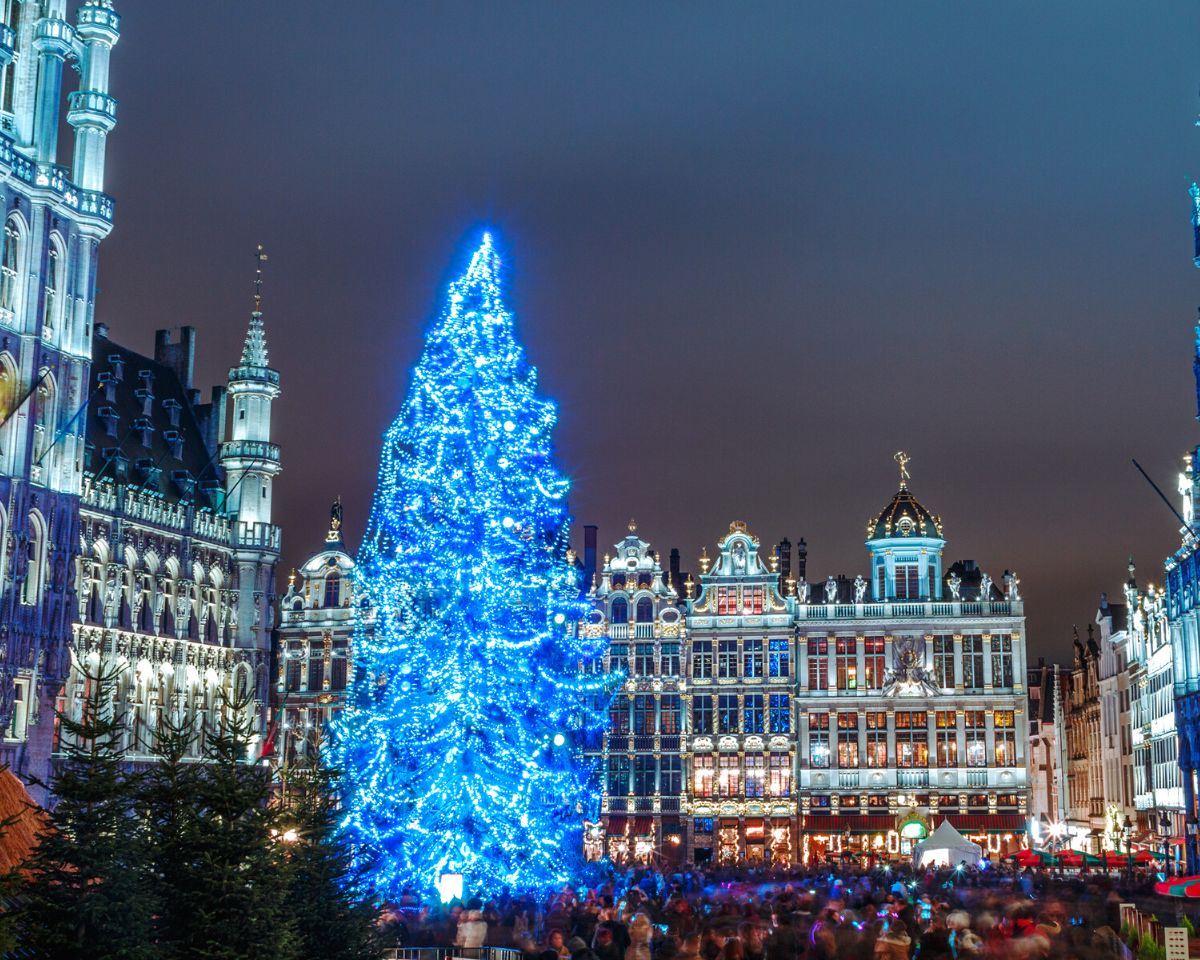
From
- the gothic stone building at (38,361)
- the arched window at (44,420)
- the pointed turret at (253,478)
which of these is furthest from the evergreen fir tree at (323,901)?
the pointed turret at (253,478)

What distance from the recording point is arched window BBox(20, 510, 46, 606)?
40.1 m

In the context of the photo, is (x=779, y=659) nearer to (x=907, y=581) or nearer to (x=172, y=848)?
(x=907, y=581)

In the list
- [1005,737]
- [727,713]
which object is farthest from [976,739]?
[727,713]

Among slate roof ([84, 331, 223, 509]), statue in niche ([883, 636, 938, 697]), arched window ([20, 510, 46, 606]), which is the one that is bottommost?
statue in niche ([883, 636, 938, 697])

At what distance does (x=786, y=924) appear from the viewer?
52.7ft

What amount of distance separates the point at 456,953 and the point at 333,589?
46394mm

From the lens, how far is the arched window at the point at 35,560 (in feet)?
132

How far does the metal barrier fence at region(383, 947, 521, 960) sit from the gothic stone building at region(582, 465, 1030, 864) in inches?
1607

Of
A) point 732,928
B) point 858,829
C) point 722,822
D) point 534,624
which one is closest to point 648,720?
point 722,822

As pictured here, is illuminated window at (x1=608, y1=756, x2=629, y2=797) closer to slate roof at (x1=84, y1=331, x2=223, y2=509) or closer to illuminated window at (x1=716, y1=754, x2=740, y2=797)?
illuminated window at (x1=716, y1=754, x2=740, y2=797)

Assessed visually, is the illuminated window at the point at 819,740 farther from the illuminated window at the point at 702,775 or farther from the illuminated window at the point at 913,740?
the illuminated window at the point at 702,775

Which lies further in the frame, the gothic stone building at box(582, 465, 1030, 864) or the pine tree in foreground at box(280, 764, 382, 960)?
the gothic stone building at box(582, 465, 1030, 864)

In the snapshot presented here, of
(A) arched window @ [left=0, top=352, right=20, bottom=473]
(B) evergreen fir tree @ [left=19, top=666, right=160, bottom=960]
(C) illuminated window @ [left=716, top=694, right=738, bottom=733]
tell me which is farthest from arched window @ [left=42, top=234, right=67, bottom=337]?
(B) evergreen fir tree @ [left=19, top=666, right=160, bottom=960]

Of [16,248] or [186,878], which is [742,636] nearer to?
[16,248]
